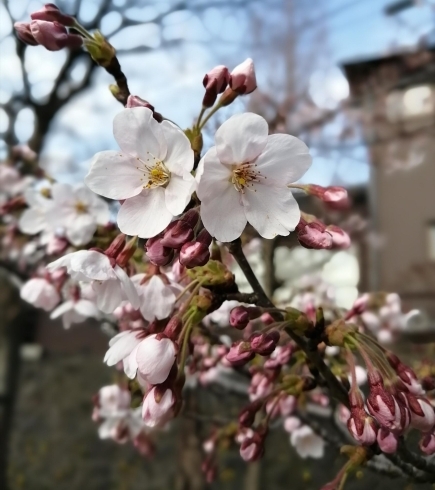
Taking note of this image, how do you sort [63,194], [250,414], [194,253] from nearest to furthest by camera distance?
[194,253], [250,414], [63,194]

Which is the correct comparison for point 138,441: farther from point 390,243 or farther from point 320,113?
point 390,243

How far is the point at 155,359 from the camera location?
59cm

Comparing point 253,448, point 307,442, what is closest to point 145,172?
point 253,448

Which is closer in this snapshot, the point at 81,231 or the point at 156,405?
the point at 156,405

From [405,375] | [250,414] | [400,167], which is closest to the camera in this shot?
[405,375]

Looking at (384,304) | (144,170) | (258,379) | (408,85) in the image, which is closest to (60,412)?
(384,304)

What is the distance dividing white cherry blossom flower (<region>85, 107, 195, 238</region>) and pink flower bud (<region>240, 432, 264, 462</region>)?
43 cm

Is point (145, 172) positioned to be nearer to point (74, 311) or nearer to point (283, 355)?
point (283, 355)

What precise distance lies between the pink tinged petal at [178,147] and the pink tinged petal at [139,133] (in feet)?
0.04

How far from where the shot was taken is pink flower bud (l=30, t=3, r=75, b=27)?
2.26 feet

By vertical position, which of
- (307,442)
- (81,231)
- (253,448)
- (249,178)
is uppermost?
(249,178)

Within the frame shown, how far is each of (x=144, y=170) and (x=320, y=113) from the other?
405 cm

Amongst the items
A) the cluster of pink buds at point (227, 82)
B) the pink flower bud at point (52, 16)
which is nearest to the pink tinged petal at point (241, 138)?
the cluster of pink buds at point (227, 82)

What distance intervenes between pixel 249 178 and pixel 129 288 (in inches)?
8.5
